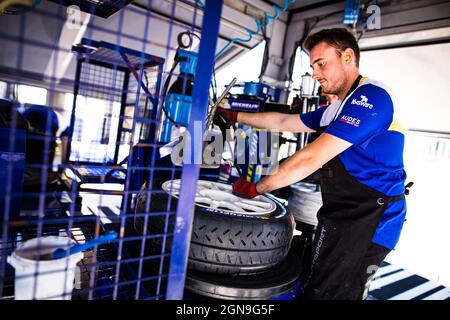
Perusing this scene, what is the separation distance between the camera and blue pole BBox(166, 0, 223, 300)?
799mm

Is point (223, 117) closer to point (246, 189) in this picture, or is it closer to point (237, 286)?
point (246, 189)

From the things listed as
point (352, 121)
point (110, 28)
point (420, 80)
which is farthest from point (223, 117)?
point (110, 28)

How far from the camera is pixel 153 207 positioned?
1254 mm

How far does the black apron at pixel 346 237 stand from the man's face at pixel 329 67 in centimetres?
8

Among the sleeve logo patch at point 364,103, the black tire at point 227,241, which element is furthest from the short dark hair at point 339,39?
the black tire at point 227,241

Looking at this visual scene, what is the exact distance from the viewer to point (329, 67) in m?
1.43

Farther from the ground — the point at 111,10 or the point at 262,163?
the point at 111,10

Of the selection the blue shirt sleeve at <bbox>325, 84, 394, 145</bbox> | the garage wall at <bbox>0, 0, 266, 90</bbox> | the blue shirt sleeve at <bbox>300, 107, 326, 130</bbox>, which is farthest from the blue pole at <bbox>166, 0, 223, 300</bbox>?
the garage wall at <bbox>0, 0, 266, 90</bbox>

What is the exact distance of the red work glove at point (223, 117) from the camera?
1701 mm

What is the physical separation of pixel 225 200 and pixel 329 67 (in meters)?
0.86

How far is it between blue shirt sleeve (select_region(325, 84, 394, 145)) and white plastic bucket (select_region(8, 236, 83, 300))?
40.8 inches
